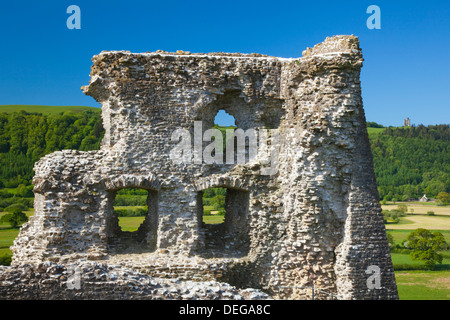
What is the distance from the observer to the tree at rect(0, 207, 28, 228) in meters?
29.2

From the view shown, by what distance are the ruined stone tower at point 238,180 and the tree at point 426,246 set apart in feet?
68.4

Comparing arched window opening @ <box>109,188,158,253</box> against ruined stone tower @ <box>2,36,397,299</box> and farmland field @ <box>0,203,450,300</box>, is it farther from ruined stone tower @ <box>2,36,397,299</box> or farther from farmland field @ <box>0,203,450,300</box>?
farmland field @ <box>0,203,450,300</box>

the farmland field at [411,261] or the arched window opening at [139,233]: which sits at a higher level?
the arched window opening at [139,233]

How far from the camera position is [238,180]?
14062 mm

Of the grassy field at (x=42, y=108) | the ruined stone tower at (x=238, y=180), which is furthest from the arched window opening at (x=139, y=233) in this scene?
the grassy field at (x=42, y=108)

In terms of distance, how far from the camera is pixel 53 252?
13.2 meters

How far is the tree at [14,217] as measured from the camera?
29219 mm

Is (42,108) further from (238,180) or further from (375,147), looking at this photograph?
(238,180)

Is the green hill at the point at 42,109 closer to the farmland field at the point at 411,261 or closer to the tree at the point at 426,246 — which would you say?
the farmland field at the point at 411,261

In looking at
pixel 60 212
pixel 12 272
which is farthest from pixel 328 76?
pixel 12 272

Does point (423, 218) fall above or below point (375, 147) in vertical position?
below

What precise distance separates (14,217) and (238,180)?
19.6 m

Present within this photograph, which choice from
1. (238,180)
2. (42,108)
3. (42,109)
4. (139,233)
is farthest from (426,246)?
(42,108)
